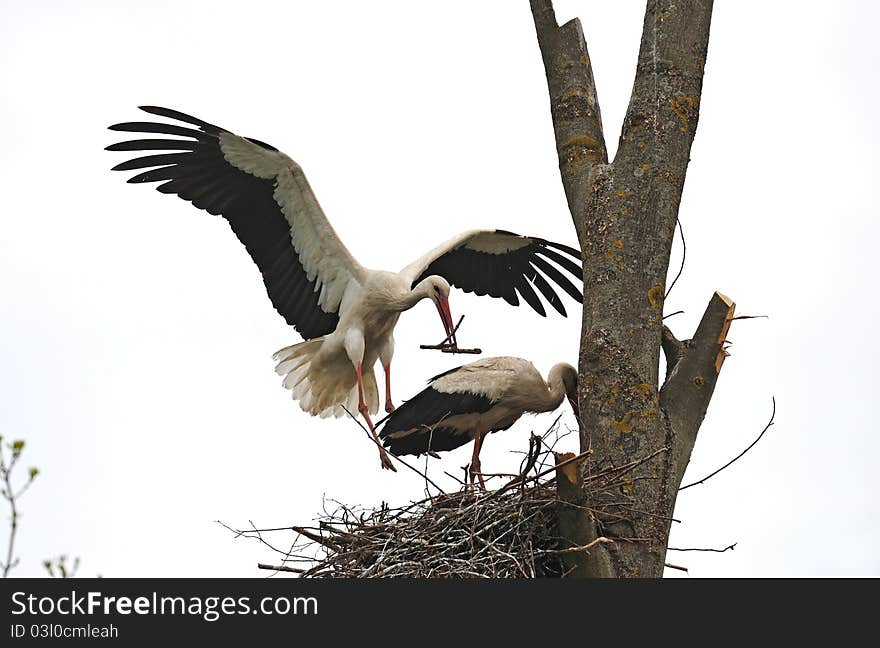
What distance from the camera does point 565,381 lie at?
23.5ft

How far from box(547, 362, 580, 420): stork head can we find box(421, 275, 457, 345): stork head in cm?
74

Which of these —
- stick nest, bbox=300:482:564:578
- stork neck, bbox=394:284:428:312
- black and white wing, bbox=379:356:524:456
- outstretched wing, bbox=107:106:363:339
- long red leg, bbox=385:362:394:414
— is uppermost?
outstretched wing, bbox=107:106:363:339

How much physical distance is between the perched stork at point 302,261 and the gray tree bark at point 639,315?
2307mm

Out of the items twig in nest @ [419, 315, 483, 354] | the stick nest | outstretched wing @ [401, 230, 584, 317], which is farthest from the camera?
outstretched wing @ [401, 230, 584, 317]

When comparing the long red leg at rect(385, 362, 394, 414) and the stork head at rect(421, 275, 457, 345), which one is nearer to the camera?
the stork head at rect(421, 275, 457, 345)

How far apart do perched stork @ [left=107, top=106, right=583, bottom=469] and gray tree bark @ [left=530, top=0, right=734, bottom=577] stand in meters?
2.31

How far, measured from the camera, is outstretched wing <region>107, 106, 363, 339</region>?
25.8 ft

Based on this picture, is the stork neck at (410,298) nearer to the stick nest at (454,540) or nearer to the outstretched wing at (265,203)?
the outstretched wing at (265,203)

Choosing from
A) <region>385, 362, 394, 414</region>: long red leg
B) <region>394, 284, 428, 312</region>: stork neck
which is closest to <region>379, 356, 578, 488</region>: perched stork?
<region>385, 362, 394, 414</region>: long red leg

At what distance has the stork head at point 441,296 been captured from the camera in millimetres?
7691

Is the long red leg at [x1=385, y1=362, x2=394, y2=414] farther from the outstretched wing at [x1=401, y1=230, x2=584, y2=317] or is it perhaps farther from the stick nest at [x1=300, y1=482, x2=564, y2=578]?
the stick nest at [x1=300, y1=482, x2=564, y2=578]

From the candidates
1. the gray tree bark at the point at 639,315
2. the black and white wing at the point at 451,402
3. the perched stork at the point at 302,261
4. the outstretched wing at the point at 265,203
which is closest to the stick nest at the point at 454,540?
the gray tree bark at the point at 639,315

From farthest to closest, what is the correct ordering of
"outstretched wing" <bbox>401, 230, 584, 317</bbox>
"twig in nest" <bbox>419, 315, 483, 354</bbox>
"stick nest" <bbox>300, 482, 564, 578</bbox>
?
"outstretched wing" <bbox>401, 230, 584, 317</bbox> < "twig in nest" <bbox>419, 315, 483, 354</bbox> < "stick nest" <bbox>300, 482, 564, 578</bbox>

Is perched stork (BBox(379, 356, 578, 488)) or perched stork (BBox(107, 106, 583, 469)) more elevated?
perched stork (BBox(107, 106, 583, 469))
